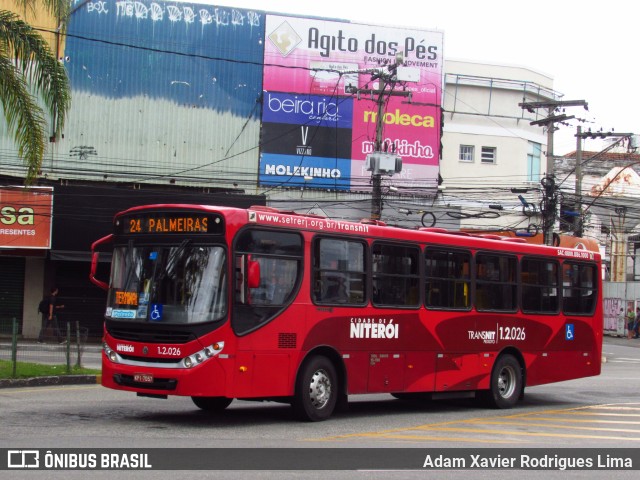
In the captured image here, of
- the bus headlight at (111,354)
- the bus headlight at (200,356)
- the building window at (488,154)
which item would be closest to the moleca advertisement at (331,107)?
the building window at (488,154)

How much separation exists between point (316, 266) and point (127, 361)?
3.16 meters

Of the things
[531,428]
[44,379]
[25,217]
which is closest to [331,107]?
[25,217]

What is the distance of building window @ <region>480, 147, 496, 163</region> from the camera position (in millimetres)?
41219

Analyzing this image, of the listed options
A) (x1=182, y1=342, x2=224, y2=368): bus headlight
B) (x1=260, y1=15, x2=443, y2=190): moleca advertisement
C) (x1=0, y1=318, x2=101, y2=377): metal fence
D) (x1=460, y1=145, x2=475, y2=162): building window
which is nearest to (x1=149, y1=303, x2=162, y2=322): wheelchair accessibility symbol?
(x1=182, y1=342, x2=224, y2=368): bus headlight

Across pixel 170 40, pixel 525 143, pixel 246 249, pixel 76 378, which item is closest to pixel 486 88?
pixel 525 143

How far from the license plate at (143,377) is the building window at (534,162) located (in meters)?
32.1

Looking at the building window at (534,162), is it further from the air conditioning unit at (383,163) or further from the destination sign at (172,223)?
the destination sign at (172,223)

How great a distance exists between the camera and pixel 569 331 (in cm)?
1878

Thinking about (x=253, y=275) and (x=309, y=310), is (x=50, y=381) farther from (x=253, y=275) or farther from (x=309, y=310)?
(x=253, y=275)

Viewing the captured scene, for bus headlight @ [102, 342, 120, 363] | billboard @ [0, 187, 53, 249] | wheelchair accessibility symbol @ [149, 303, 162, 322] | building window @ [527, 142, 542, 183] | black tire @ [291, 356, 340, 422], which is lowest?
black tire @ [291, 356, 340, 422]

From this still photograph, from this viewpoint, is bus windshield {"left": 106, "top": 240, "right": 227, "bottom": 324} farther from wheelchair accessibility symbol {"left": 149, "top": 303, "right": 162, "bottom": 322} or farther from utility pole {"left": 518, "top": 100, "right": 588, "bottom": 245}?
utility pole {"left": 518, "top": 100, "right": 588, "bottom": 245}

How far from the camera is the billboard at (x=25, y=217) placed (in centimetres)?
3206

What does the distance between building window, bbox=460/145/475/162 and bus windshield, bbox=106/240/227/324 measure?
29.2 m

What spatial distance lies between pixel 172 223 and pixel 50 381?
711 centimetres
